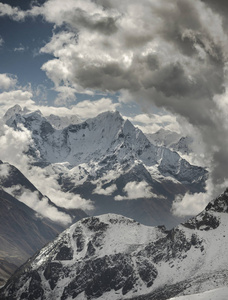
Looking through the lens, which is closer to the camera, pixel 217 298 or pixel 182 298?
pixel 217 298
